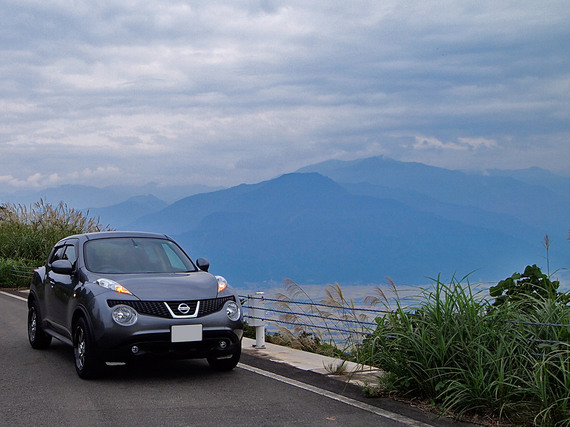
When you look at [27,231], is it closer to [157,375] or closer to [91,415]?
[157,375]

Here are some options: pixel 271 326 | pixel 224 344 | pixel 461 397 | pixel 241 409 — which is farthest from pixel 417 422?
pixel 271 326

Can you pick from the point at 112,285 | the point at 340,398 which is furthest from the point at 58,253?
the point at 340,398

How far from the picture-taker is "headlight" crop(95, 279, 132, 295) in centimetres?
796

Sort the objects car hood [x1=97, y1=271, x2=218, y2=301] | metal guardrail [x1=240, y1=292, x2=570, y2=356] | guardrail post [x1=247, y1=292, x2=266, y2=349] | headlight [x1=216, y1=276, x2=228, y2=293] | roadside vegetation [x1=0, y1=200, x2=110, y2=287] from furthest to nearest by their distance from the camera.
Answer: roadside vegetation [x1=0, y1=200, x2=110, y2=287] < guardrail post [x1=247, y1=292, x2=266, y2=349] < metal guardrail [x1=240, y1=292, x2=570, y2=356] < headlight [x1=216, y1=276, x2=228, y2=293] < car hood [x1=97, y1=271, x2=218, y2=301]

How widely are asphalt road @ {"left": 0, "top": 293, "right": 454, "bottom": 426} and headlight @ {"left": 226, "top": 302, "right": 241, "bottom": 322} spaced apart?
73 centimetres

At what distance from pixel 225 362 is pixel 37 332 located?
353cm

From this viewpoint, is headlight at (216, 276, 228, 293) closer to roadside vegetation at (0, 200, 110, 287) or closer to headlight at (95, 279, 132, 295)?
headlight at (95, 279, 132, 295)

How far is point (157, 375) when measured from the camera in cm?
848

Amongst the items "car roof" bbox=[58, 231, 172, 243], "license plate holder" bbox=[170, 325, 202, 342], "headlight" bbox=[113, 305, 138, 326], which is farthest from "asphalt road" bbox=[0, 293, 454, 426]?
"car roof" bbox=[58, 231, 172, 243]

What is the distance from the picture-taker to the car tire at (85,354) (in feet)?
25.8

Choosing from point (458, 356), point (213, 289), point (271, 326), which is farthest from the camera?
point (271, 326)

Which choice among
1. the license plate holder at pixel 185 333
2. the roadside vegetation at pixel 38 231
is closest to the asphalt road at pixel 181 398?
the license plate holder at pixel 185 333

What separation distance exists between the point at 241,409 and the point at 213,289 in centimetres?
191

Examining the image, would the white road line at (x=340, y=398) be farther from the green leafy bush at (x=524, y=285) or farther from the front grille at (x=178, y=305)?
the green leafy bush at (x=524, y=285)
